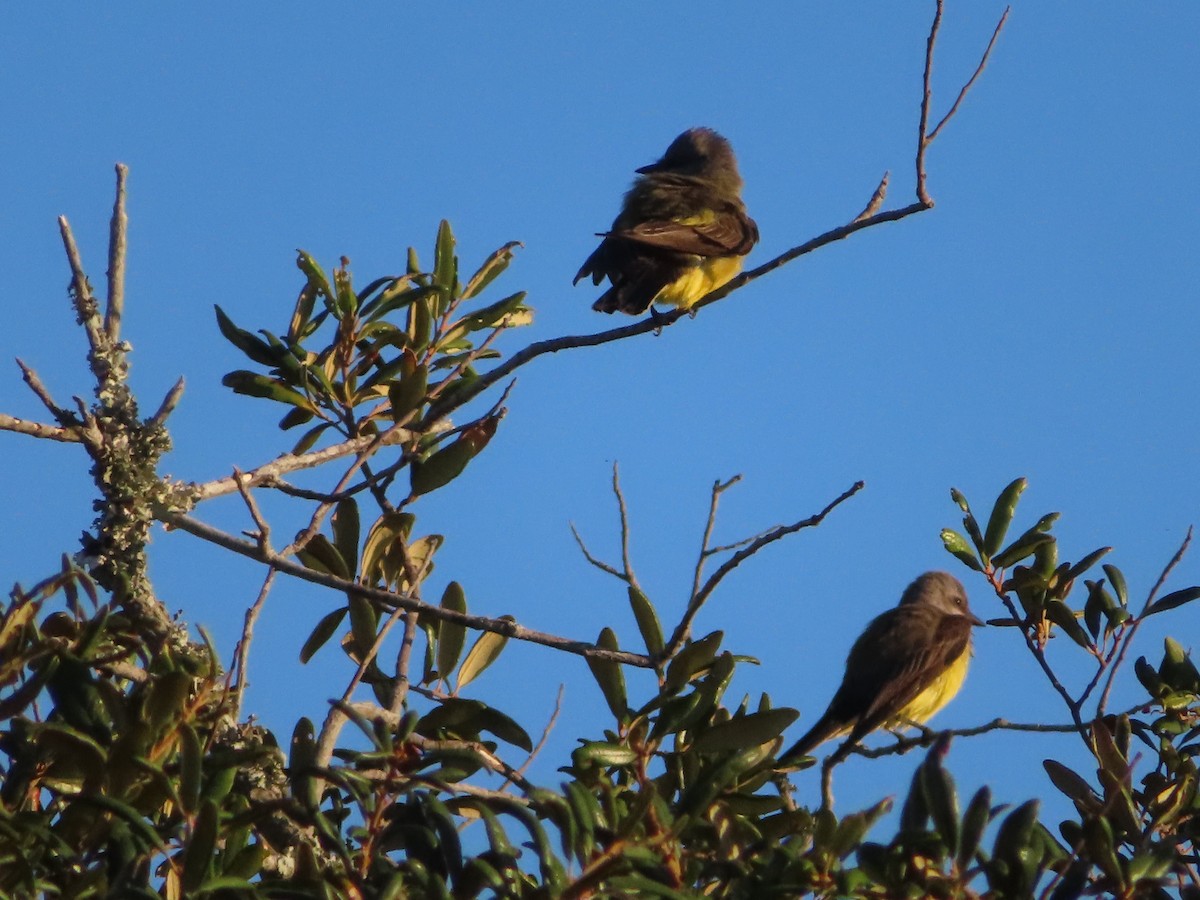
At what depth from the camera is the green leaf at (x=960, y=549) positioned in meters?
5.48

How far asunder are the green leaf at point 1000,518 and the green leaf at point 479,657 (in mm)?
1993

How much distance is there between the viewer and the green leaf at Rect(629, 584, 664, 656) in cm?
426

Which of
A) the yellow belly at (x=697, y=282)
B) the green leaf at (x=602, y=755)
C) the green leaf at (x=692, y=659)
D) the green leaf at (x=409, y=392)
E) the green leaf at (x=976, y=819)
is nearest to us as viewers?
the green leaf at (x=976, y=819)

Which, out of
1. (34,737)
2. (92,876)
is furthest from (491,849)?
(34,737)

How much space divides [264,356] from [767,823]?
2045 millimetres

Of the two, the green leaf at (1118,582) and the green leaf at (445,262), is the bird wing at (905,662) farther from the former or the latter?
the green leaf at (445,262)

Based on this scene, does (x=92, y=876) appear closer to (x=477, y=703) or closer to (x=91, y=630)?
(x=91, y=630)

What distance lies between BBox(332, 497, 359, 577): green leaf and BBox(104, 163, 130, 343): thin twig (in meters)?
0.89

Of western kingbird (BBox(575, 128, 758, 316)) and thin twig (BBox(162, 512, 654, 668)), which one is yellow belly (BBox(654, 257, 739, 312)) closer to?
western kingbird (BBox(575, 128, 758, 316))

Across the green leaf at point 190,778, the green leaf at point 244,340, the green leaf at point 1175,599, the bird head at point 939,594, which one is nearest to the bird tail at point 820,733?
the bird head at point 939,594

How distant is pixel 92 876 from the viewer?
2.62 m

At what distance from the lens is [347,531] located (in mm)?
4344

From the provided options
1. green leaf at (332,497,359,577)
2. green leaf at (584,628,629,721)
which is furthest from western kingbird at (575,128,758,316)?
green leaf at (584,628,629,721)

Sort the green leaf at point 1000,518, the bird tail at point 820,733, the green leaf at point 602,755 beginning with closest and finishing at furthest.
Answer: the green leaf at point 602,755, the green leaf at point 1000,518, the bird tail at point 820,733
